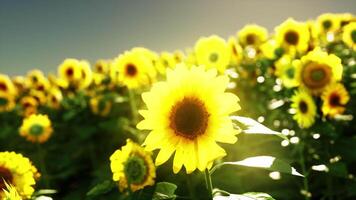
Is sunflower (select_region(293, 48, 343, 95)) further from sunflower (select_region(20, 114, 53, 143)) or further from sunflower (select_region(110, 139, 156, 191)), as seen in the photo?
sunflower (select_region(20, 114, 53, 143))

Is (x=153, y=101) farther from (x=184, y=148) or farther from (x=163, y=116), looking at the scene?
(x=184, y=148)

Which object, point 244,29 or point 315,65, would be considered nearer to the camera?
point 315,65

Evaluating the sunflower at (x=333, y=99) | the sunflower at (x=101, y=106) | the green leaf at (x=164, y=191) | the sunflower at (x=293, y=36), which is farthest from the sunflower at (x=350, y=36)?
the green leaf at (x=164, y=191)

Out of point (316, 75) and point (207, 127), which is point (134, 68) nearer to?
point (316, 75)

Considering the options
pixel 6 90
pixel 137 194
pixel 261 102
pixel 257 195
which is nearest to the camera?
pixel 257 195

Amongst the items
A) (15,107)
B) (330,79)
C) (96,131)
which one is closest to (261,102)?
(330,79)

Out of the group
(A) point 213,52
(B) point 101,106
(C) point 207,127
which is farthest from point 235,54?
(C) point 207,127
